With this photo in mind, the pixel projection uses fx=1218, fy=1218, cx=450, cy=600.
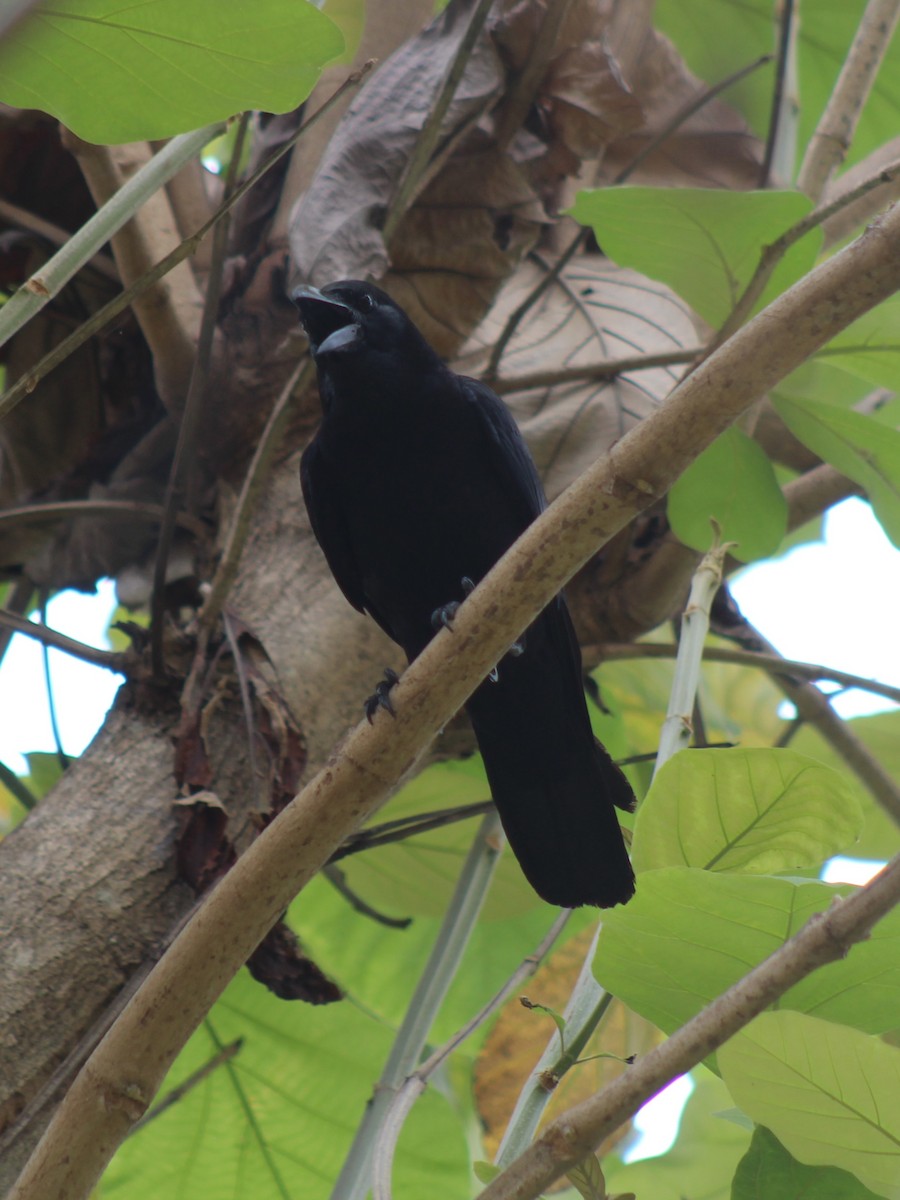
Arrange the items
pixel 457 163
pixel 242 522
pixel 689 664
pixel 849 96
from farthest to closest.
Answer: pixel 457 163
pixel 849 96
pixel 242 522
pixel 689 664

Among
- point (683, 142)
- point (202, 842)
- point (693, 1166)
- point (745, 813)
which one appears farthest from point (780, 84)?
point (693, 1166)

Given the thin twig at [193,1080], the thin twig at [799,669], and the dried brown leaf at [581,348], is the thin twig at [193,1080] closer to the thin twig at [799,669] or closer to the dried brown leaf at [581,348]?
the thin twig at [799,669]

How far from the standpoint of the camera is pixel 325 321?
7.01 feet

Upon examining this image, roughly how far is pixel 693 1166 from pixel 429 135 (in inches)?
64.8

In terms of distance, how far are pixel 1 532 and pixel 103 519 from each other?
253 millimetres

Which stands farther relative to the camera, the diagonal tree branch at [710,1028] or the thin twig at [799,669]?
the thin twig at [799,669]

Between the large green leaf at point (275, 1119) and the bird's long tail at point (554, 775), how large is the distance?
1.38 feet

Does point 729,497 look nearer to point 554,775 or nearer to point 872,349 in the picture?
point 872,349

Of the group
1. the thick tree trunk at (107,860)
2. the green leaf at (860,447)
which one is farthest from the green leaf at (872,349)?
the thick tree trunk at (107,860)

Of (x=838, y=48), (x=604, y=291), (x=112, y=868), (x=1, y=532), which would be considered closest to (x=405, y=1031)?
(x=112, y=868)

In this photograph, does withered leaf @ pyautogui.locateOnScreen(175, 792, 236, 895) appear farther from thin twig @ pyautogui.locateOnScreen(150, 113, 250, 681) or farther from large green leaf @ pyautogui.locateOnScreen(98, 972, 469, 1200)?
large green leaf @ pyautogui.locateOnScreen(98, 972, 469, 1200)

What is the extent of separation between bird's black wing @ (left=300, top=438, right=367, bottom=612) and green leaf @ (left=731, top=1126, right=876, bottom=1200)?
1.16 meters

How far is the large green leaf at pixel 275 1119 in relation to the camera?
1998 millimetres

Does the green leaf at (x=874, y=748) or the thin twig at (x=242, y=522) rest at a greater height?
the green leaf at (x=874, y=748)
